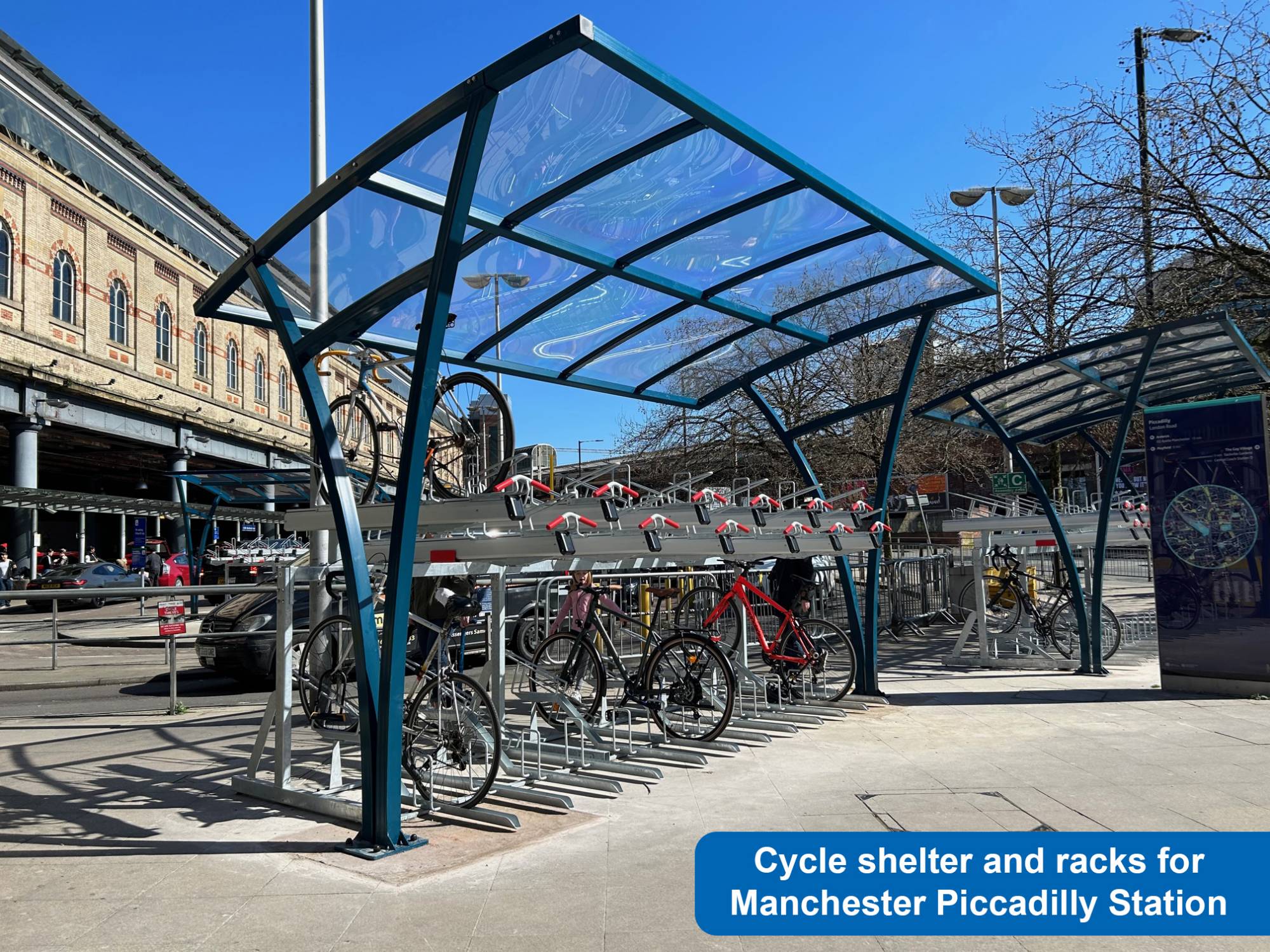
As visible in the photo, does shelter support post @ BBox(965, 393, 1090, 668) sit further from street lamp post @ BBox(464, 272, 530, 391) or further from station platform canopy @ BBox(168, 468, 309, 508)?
station platform canopy @ BBox(168, 468, 309, 508)

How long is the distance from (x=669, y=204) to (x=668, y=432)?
50.9ft

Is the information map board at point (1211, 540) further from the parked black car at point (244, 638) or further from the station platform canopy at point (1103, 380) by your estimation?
the parked black car at point (244, 638)

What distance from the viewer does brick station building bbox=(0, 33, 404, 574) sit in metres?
25.3

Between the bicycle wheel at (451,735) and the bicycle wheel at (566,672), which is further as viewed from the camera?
the bicycle wheel at (566,672)

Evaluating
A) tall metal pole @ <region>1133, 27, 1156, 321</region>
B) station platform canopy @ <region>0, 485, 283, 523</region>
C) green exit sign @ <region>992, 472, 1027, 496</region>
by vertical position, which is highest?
tall metal pole @ <region>1133, 27, 1156, 321</region>

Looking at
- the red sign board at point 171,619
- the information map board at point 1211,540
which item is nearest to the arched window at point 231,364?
the red sign board at point 171,619

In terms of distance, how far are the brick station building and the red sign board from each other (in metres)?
17.2

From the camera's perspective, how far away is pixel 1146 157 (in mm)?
11633

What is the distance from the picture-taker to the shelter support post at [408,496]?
4.93 meters

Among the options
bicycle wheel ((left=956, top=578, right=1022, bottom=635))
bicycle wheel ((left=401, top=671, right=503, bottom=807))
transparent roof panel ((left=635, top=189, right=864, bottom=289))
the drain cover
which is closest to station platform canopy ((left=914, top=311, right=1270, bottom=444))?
bicycle wheel ((left=956, top=578, right=1022, bottom=635))

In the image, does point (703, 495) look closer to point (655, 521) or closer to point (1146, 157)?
point (655, 521)

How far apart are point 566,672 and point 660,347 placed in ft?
10.3

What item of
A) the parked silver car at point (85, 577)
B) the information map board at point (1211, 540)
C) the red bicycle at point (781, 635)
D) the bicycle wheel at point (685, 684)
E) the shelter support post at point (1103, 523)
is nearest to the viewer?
the bicycle wheel at point (685, 684)

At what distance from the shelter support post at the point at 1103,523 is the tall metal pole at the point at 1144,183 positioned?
2.03 metres
